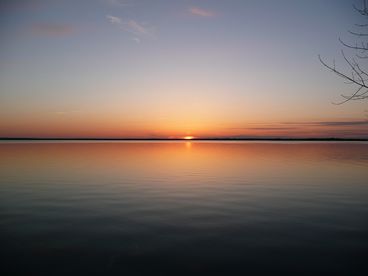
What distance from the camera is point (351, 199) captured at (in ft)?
70.0

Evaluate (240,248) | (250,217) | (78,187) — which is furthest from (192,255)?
(78,187)

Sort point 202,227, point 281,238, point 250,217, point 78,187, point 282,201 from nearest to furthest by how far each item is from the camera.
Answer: point 281,238 → point 202,227 → point 250,217 → point 282,201 → point 78,187

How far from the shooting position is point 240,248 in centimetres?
1158

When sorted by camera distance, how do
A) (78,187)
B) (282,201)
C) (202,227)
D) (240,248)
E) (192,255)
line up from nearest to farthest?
(192,255), (240,248), (202,227), (282,201), (78,187)

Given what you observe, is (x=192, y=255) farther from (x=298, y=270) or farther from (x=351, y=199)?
(x=351, y=199)

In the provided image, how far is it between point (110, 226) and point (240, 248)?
5.95m

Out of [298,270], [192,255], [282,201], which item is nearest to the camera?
[298,270]

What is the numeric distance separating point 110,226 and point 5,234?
13.4ft

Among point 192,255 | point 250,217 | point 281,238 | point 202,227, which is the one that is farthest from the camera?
point 250,217

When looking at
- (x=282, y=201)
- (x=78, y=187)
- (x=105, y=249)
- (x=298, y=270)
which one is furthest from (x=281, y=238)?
(x=78, y=187)

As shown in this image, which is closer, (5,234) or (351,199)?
(5,234)

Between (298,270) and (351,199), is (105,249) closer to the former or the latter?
(298,270)

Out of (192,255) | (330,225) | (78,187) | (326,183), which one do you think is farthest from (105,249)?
(326,183)

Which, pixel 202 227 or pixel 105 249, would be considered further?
pixel 202 227
